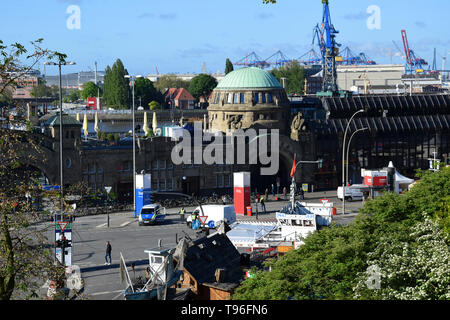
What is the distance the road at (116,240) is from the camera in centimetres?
4225

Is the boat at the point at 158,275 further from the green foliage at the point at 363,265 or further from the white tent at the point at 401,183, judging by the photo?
the white tent at the point at 401,183

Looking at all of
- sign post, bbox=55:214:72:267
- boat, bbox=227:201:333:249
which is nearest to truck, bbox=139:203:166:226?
boat, bbox=227:201:333:249

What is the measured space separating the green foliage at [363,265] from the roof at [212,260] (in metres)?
4.75

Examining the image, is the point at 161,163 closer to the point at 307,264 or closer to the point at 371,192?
the point at 371,192

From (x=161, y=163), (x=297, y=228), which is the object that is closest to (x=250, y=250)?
(x=297, y=228)

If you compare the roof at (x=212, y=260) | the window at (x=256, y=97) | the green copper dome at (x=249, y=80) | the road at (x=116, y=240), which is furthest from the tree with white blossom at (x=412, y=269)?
the green copper dome at (x=249, y=80)

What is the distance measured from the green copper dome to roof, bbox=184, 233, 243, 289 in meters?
47.9

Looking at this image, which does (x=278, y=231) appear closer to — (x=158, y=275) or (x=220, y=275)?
(x=220, y=275)

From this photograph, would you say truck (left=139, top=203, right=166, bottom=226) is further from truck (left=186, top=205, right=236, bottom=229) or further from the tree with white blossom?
the tree with white blossom

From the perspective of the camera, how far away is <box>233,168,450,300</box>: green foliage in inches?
1000

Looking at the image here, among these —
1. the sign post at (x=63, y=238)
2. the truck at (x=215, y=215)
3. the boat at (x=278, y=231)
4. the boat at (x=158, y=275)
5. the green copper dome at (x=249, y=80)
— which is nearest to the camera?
the boat at (x=158, y=275)
